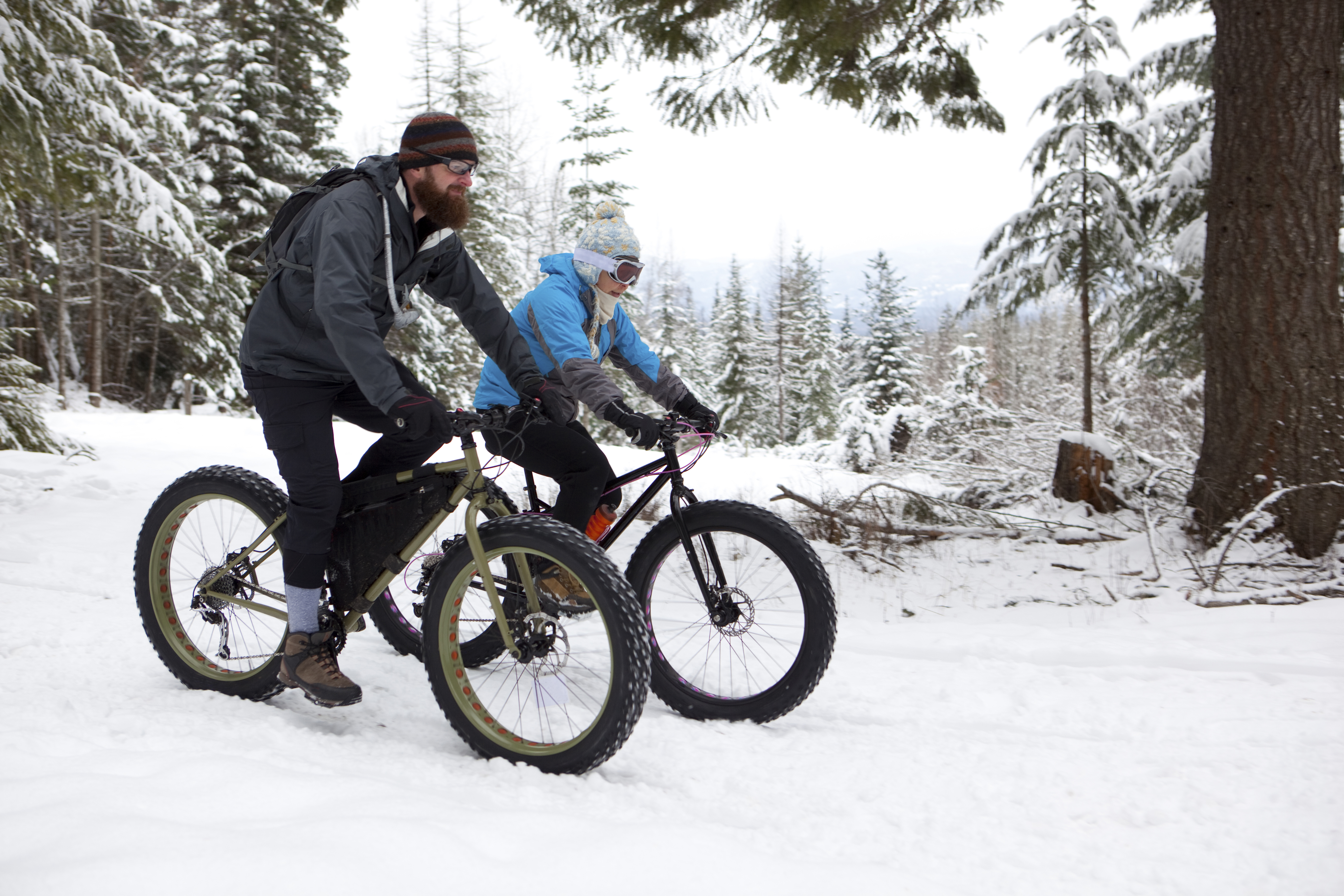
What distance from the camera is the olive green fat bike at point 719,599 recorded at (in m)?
3.26

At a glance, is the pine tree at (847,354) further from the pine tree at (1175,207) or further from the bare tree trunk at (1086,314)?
the pine tree at (1175,207)

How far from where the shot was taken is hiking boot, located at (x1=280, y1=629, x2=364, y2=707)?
298 centimetres

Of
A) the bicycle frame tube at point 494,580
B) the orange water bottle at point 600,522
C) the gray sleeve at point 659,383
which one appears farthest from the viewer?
the gray sleeve at point 659,383

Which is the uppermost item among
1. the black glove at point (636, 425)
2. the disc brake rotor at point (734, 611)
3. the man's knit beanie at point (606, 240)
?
the man's knit beanie at point (606, 240)

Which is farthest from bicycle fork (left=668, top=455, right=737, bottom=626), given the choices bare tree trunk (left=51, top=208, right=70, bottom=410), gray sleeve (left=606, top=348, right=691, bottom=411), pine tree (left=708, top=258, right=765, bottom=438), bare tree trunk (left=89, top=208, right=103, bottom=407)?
pine tree (left=708, top=258, right=765, bottom=438)

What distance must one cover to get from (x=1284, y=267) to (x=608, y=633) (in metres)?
5.31

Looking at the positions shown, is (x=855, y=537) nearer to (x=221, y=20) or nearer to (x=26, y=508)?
(x=26, y=508)

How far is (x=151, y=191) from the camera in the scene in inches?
488

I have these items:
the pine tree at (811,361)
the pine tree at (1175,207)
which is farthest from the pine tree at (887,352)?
the pine tree at (1175,207)

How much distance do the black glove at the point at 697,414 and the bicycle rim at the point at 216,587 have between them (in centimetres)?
187

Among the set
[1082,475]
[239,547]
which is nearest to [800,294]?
[1082,475]

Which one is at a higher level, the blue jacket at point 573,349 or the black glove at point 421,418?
the blue jacket at point 573,349

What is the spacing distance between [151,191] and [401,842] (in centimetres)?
1371

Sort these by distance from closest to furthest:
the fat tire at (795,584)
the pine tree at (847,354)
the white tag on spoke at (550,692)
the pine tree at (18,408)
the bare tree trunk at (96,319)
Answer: the white tag on spoke at (550,692) → the fat tire at (795,584) → the pine tree at (18,408) → the bare tree trunk at (96,319) → the pine tree at (847,354)
